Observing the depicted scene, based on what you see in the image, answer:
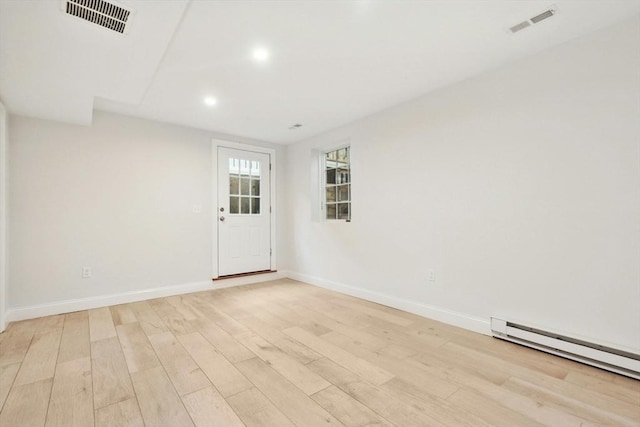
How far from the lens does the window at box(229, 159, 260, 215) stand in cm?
436

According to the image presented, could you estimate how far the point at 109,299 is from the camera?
131 inches

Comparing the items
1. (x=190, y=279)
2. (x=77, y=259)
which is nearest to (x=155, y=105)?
(x=77, y=259)

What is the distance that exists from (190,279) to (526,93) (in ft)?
13.9

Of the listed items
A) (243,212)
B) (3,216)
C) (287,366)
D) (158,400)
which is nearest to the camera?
(158,400)

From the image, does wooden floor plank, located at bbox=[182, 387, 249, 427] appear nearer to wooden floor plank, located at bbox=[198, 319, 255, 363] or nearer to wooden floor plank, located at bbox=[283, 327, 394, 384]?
wooden floor plank, located at bbox=[198, 319, 255, 363]

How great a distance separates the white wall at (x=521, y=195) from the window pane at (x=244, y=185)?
2.00 meters

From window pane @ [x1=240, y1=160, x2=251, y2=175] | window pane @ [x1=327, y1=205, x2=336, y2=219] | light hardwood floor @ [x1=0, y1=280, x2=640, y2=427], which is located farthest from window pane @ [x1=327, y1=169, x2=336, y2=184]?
light hardwood floor @ [x1=0, y1=280, x2=640, y2=427]

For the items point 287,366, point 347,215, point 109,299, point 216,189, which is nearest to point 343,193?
point 347,215

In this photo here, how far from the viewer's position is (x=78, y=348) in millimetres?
2250

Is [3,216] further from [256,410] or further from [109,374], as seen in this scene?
[256,410]

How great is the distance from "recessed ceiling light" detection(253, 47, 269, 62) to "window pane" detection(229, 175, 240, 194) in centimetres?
235

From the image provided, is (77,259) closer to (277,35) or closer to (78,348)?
(78,348)

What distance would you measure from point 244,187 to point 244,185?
0.10ft

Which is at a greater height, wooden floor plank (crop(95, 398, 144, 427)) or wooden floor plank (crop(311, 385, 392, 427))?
wooden floor plank (crop(95, 398, 144, 427))
